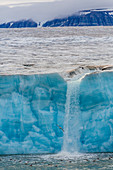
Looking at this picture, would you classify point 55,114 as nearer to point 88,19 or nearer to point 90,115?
Result: point 90,115

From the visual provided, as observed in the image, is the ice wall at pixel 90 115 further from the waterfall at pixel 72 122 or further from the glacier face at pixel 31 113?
the glacier face at pixel 31 113

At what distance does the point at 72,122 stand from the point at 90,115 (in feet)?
1.42

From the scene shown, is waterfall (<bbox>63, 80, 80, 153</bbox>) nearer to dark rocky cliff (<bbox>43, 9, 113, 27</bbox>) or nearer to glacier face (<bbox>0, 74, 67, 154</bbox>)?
glacier face (<bbox>0, 74, 67, 154</bbox>)

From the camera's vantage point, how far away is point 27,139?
7.54 metres

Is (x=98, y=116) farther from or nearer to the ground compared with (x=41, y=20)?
nearer to the ground

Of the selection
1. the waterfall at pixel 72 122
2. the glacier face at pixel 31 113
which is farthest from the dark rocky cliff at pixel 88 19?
the waterfall at pixel 72 122

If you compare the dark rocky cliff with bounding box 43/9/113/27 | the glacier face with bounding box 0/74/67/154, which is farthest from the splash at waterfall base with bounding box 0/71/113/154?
the dark rocky cliff with bounding box 43/9/113/27

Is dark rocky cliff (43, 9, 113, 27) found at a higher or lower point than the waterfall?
higher

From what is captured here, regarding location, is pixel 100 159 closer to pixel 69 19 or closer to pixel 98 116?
pixel 98 116

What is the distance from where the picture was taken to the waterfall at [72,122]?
7503 mm

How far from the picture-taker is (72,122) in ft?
24.9

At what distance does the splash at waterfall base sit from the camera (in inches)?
296

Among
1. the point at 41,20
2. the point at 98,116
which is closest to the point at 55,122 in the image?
the point at 98,116

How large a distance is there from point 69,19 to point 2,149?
204 ft
